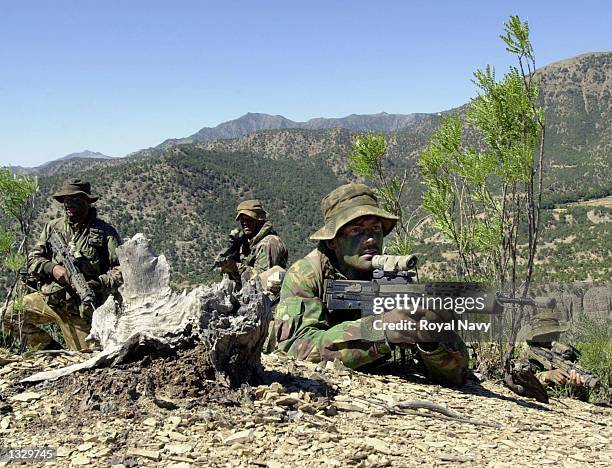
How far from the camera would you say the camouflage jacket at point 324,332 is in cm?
381

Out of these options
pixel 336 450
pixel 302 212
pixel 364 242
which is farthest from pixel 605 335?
pixel 302 212

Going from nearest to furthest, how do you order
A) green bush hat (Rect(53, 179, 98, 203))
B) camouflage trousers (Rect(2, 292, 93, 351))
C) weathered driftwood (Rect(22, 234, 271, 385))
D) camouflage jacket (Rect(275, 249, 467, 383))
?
weathered driftwood (Rect(22, 234, 271, 385)) < camouflage jacket (Rect(275, 249, 467, 383)) < green bush hat (Rect(53, 179, 98, 203)) < camouflage trousers (Rect(2, 292, 93, 351))

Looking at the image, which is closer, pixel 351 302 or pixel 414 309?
pixel 414 309

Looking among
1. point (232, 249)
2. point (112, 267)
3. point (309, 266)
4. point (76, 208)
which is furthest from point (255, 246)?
point (309, 266)

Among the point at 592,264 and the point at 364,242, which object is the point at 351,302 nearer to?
the point at 364,242

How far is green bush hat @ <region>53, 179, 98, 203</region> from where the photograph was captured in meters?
6.01

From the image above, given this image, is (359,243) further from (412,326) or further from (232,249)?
(232,249)

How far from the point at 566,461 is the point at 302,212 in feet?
201

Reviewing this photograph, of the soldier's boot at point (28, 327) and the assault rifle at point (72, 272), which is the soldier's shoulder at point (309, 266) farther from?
the soldier's boot at point (28, 327)

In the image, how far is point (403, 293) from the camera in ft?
11.5

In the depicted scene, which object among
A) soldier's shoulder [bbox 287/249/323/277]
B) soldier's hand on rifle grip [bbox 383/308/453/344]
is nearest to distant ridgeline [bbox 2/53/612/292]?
soldier's shoulder [bbox 287/249/323/277]

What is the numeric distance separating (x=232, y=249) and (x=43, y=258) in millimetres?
2233

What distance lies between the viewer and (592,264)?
124ft

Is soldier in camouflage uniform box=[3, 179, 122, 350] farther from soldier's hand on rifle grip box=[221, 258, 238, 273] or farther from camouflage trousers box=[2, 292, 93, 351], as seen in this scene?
soldier's hand on rifle grip box=[221, 258, 238, 273]
